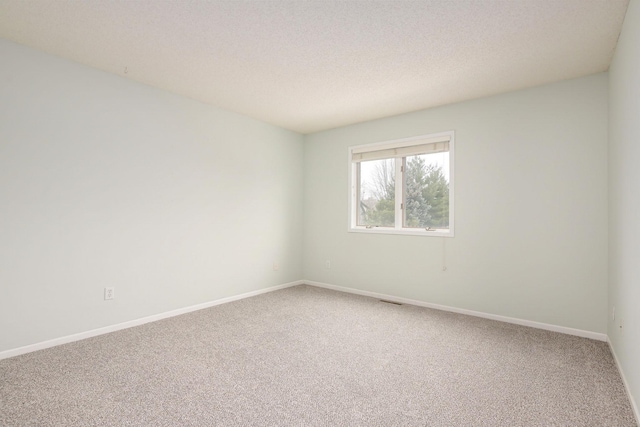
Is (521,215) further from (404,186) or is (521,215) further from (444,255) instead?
(404,186)

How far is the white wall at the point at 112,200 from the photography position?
2566 millimetres

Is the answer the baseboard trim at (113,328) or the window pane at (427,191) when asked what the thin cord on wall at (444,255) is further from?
the baseboard trim at (113,328)

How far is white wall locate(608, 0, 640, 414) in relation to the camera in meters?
1.85

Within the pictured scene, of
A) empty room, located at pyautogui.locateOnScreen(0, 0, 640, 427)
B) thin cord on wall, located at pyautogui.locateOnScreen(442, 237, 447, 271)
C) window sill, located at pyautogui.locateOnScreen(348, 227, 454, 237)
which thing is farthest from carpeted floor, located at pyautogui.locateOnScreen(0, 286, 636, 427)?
window sill, located at pyautogui.locateOnScreen(348, 227, 454, 237)

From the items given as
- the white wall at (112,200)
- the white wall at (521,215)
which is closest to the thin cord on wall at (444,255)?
the white wall at (521,215)

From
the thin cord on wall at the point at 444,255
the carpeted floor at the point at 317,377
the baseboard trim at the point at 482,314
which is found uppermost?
the thin cord on wall at the point at 444,255

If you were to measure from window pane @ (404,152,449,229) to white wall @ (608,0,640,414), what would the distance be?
1.56 meters

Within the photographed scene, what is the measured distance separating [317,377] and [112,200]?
250cm

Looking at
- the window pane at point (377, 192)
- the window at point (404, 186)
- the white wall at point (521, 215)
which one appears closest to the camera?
the white wall at point (521, 215)

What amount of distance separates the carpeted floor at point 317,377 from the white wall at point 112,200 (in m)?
0.42

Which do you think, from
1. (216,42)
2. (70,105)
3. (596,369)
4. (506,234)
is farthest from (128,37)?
(596,369)

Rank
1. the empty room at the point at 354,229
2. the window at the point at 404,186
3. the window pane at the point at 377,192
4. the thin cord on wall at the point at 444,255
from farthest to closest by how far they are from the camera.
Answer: the window pane at the point at 377,192 → the window at the point at 404,186 → the thin cord on wall at the point at 444,255 → the empty room at the point at 354,229

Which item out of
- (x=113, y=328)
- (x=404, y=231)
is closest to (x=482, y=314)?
(x=404, y=231)

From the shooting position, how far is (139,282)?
331cm
